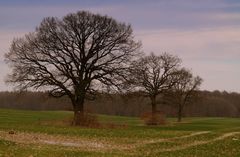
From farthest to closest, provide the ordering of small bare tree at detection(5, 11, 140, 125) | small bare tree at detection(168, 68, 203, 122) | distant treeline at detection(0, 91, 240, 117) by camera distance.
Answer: distant treeline at detection(0, 91, 240, 117), small bare tree at detection(168, 68, 203, 122), small bare tree at detection(5, 11, 140, 125)

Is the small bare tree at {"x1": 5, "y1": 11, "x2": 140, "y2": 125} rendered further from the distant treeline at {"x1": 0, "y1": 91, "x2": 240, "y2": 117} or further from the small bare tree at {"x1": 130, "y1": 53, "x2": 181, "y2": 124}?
the distant treeline at {"x1": 0, "y1": 91, "x2": 240, "y2": 117}

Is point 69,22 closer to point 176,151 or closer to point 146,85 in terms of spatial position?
point 146,85

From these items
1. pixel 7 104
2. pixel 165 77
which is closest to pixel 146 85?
pixel 165 77

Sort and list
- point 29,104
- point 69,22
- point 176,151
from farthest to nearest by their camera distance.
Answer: point 29,104, point 69,22, point 176,151

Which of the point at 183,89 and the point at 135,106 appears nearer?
the point at 183,89

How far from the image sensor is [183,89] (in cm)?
7888

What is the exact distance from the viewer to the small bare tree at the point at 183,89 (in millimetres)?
76500

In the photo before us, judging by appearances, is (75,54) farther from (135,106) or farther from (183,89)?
(135,106)

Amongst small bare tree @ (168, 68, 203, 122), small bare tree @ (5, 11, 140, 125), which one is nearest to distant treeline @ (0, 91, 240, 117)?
small bare tree @ (168, 68, 203, 122)

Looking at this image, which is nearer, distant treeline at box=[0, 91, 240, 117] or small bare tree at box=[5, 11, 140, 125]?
small bare tree at box=[5, 11, 140, 125]

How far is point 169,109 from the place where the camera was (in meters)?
117

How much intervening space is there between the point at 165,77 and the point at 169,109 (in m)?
44.1

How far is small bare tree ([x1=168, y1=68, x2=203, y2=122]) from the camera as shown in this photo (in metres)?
76.5

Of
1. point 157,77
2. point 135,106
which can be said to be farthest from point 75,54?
point 135,106
